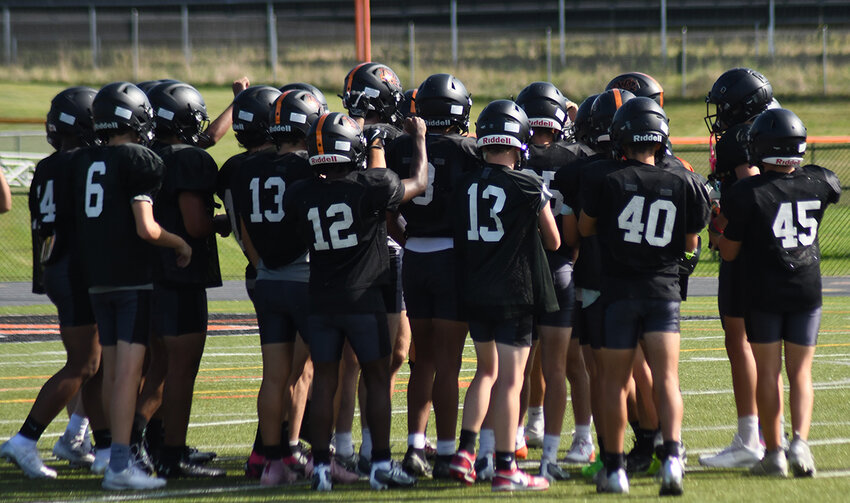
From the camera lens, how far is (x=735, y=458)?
22.2 ft

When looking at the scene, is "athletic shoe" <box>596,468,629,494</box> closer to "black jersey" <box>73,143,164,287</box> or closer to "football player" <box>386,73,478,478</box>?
"football player" <box>386,73,478,478</box>

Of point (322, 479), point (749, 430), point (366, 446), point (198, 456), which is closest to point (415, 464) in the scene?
point (366, 446)

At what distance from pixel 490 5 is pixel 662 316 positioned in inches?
1572

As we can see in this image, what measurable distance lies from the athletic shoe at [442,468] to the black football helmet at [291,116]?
2.01 meters

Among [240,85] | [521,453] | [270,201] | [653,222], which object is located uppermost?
[240,85]

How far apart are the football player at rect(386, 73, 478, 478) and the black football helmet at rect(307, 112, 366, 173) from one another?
0.45 metres

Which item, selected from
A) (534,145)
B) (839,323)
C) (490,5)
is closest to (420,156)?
(534,145)

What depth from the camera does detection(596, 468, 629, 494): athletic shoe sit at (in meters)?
6.02

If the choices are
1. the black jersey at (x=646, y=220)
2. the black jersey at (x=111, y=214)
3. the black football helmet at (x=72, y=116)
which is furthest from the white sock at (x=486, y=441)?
the black football helmet at (x=72, y=116)

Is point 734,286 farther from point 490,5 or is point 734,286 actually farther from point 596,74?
point 490,5

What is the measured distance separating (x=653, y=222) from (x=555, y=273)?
36.9 inches

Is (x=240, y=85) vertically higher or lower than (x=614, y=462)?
higher

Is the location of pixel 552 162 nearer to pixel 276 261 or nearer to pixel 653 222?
pixel 653 222

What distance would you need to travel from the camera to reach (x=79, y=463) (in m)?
7.13
